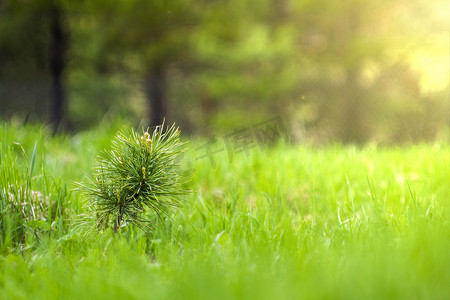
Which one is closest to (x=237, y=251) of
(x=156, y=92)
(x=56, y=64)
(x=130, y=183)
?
(x=130, y=183)

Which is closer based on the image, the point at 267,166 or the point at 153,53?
the point at 267,166

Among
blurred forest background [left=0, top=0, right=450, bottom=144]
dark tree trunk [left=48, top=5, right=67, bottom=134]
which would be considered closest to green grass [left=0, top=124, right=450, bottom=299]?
blurred forest background [left=0, top=0, right=450, bottom=144]

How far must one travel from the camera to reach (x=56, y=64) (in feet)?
30.5

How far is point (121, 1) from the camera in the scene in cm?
870

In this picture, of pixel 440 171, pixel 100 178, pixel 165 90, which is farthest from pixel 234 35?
pixel 100 178

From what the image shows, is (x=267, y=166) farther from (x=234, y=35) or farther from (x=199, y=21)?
(x=199, y=21)

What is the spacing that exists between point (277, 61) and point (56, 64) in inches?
188

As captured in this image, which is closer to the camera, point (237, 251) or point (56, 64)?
point (237, 251)

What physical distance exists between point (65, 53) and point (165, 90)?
2.89 metres

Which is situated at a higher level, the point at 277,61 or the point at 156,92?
the point at 277,61

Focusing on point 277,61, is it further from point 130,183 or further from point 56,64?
point 130,183

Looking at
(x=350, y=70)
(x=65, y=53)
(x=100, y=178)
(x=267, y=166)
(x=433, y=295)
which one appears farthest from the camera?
(x=65, y=53)

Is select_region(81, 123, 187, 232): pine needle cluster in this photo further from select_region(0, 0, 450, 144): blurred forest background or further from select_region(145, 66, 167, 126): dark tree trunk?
select_region(145, 66, 167, 126): dark tree trunk

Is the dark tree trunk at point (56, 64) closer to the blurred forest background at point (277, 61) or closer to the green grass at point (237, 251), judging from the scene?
the blurred forest background at point (277, 61)
